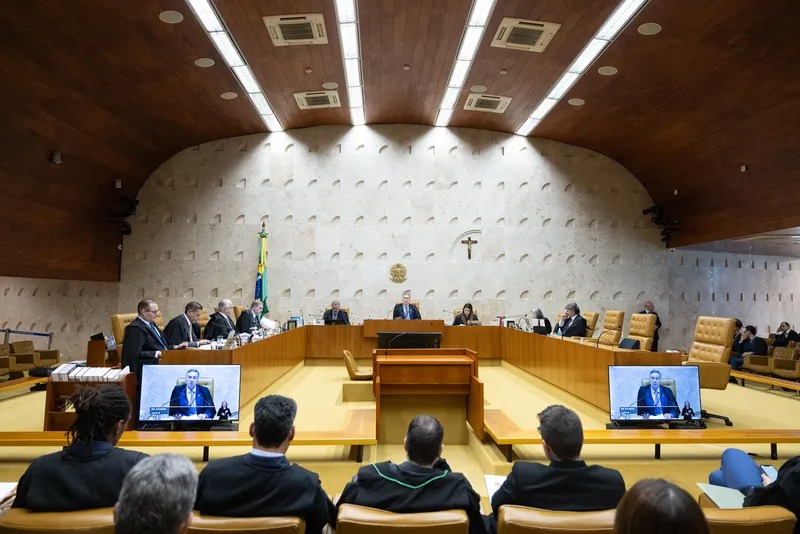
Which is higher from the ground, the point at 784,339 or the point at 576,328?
the point at 576,328

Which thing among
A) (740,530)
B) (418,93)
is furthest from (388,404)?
(418,93)

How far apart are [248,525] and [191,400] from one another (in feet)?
8.41

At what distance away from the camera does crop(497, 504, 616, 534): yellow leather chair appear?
1.54 meters

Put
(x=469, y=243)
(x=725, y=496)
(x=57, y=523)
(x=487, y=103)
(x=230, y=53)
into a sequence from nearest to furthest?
(x=57, y=523) → (x=725, y=496) → (x=230, y=53) → (x=487, y=103) → (x=469, y=243)

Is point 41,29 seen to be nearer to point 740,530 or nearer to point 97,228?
point 97,228

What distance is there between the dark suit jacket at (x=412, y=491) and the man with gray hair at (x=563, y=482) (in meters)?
0.15

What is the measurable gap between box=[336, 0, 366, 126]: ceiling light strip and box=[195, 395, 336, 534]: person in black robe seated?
19.6 feet

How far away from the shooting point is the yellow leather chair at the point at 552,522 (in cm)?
154

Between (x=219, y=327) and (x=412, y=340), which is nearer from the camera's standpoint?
(x=219, y=327)

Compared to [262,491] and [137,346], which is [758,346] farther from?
[262,491]

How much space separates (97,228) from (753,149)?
11.3 metres

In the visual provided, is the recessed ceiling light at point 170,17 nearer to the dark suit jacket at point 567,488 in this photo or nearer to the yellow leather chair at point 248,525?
the yellow leather chair at point 248,525

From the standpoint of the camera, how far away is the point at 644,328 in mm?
6621

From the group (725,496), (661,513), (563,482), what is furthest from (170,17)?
(661,513)
